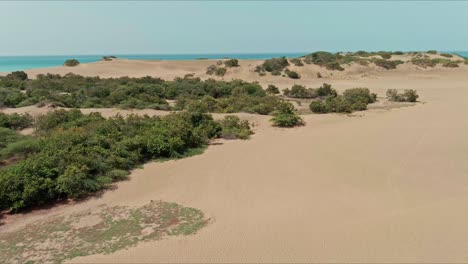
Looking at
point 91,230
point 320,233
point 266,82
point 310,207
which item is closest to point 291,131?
point 310,207

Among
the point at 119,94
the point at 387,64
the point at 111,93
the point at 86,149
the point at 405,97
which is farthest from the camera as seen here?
the point at 387,64

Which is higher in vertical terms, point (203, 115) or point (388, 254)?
point (203, 115)

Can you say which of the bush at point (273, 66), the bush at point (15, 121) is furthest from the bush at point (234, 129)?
the bush at point (273, 66)

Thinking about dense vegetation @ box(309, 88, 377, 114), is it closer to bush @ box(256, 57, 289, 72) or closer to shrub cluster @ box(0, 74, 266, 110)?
shrub cluster @ box(0, 74, 266, 110)

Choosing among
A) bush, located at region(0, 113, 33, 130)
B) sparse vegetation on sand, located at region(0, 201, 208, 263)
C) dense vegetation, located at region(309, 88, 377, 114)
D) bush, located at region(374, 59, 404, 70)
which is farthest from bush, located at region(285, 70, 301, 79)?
sparse vegetation on sand, located at region(0, 201, 208, 263)

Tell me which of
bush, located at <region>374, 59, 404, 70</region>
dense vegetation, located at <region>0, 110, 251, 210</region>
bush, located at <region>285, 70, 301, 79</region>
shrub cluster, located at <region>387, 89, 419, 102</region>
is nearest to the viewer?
dense vegetation, located at <region>0, 110, 251, 210</region>

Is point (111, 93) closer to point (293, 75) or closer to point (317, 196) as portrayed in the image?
point (317, 196)

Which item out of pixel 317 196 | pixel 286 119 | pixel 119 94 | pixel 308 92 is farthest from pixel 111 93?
pixel 317 196

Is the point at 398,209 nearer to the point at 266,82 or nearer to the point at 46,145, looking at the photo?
the point at 46,145
